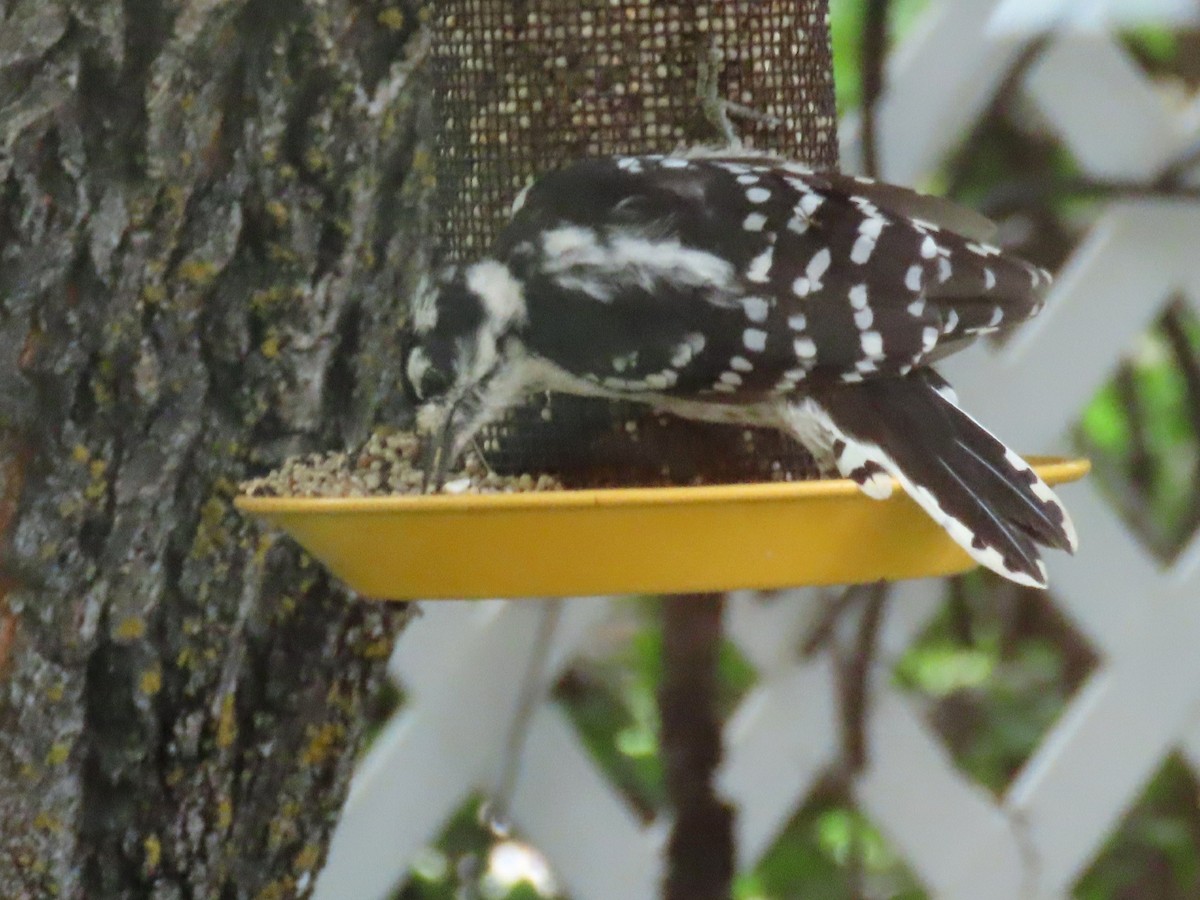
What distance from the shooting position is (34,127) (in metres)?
1.17

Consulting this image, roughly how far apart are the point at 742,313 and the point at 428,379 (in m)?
0.23

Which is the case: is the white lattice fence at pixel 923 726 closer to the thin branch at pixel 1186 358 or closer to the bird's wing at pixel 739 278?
the thin branch at pixel 1186 358

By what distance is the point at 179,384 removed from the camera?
4.14 ft

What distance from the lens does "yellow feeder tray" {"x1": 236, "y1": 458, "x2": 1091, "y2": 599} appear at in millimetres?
887

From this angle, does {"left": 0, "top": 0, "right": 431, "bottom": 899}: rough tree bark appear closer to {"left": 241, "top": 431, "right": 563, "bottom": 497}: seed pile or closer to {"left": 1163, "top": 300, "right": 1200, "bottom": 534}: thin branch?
{"left": 241, "top": 431, "right": 563, "bottom": 497}: seed pile

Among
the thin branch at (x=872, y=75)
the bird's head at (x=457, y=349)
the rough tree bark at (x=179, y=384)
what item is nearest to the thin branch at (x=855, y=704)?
the thin branch at (x=872, y=75)

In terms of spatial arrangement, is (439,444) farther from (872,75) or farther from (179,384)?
(872,75)

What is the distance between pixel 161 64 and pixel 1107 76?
115 centimetres

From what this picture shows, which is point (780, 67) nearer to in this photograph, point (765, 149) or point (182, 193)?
point (765, 149)

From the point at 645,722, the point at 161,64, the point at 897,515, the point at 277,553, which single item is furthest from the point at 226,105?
the point at 645,722

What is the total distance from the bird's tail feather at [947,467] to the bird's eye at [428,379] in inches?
10.3

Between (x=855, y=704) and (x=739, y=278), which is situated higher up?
(x=739, y=278)

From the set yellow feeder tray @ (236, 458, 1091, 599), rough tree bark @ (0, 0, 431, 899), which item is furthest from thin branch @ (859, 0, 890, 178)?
yellow feeder tray @ (236, 458, 1091, 599)

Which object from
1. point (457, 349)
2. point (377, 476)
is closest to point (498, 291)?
point (457, 349)
